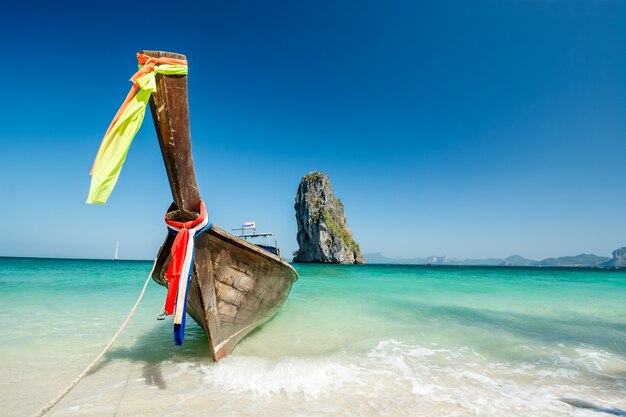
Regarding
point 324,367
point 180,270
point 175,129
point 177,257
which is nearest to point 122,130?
point 175,129

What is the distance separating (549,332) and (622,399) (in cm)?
461

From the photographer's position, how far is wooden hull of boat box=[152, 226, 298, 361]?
4.44 m

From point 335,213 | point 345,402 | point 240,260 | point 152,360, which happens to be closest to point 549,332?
point 345,402

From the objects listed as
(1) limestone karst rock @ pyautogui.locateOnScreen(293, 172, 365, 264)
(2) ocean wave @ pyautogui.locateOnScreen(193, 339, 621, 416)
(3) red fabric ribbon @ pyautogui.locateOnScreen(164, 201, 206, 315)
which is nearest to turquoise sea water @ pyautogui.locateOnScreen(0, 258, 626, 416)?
(2) ocean wave @ pyautogui.locateOnScreen(193, 339, 621, 416)

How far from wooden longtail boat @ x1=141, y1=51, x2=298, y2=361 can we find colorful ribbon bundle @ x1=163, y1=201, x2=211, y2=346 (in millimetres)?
128

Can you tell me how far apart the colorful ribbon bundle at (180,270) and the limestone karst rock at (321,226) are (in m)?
78.7

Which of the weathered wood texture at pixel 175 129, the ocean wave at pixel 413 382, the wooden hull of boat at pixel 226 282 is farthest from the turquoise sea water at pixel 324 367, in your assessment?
the weathered wood texture at pixel 175 129

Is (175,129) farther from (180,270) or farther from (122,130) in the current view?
(180,270)

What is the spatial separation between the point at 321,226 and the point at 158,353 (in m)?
78.1

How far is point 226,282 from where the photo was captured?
4848 millimetres

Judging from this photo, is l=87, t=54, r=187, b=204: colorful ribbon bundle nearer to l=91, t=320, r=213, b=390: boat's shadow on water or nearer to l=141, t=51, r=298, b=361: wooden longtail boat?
l=141, t=51, r=298, b=361: wooden longtail boat

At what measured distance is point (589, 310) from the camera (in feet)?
37.7

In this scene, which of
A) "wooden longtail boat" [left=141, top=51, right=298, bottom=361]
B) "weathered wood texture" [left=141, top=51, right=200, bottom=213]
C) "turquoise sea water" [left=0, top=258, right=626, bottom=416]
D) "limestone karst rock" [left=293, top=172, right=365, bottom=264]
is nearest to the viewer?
"weathered wood texture" [left=141, top=51, right=200, bottom=213]

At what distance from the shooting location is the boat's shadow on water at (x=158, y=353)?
4582 millimetres
